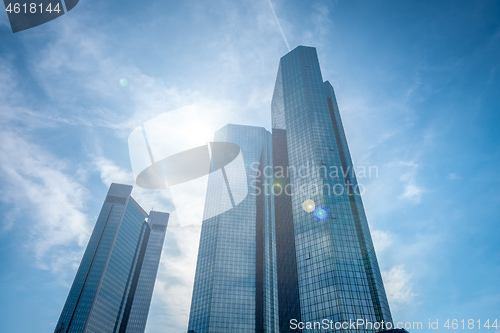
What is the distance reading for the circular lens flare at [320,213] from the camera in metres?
96.2

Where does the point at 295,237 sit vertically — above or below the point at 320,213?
below

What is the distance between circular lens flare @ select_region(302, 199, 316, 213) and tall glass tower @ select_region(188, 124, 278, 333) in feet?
148

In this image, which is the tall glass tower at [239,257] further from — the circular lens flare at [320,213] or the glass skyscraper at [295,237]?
the circular lens flare at [320,213]

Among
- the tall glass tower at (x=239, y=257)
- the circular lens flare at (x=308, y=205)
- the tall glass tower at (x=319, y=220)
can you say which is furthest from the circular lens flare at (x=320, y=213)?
the tall glass tower at (x=239, y=257)

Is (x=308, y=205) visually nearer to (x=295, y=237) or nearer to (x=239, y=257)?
(x=295, y=237)

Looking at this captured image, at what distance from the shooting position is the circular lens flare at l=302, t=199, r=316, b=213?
100575mm

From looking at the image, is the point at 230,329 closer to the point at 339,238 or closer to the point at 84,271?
the point at 339,238

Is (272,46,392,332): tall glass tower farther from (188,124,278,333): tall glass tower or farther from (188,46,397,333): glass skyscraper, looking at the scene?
(188,124,278,333): tall glass tower

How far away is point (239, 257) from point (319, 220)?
50768 millimetres

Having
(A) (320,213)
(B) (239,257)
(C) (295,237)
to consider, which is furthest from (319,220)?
(B) (239,257)

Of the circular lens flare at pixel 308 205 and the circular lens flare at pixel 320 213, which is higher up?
the circular lens flare at pixel 308 205

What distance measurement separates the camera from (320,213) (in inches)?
3853

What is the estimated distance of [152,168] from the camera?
80750mm

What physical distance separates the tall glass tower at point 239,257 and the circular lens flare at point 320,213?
4740cm
